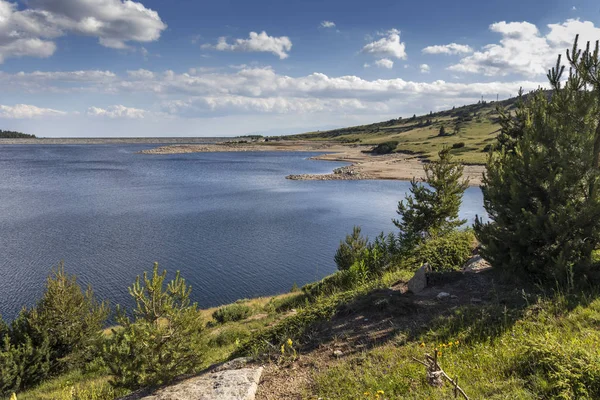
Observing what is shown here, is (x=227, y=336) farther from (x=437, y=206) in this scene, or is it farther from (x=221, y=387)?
(x=437, y=206)

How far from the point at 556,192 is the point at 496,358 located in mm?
5706

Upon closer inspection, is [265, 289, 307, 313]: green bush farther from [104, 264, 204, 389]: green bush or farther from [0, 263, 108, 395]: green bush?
[104, 264, 204, 389]: green bush

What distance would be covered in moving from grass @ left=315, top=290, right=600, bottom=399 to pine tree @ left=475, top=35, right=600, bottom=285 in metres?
1.74

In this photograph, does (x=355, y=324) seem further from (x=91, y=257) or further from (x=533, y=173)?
(x=91, y=257)

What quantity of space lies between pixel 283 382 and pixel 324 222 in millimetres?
41240

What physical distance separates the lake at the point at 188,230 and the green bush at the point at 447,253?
1518cm

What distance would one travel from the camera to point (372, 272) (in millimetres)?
19562

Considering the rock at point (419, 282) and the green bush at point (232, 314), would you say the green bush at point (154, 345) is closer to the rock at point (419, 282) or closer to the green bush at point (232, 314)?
the rock at point (419, 282)

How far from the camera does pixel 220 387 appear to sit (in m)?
8.02

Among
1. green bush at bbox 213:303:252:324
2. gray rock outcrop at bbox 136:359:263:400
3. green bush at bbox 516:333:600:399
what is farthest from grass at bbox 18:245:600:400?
green bush at bbox 213:303:252:324

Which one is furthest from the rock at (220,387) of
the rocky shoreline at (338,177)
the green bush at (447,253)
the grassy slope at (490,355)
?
the rocky shoreline at (338,177)

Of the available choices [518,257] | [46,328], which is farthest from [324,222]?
[518,257]

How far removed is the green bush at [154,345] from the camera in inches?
396

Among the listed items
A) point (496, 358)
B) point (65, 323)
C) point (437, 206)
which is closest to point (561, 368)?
point (496, 358)
